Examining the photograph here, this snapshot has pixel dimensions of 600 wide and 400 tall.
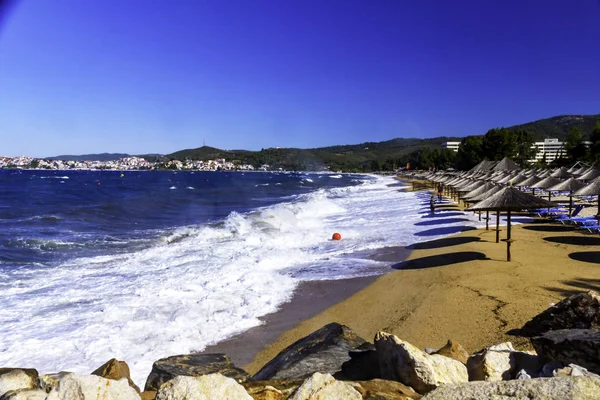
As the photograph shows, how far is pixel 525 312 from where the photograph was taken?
7.52 meters

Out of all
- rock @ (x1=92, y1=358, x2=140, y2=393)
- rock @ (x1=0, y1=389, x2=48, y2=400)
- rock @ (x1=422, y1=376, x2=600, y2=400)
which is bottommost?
rock @ (x1=92, y1=358, x2=140, y2=393)

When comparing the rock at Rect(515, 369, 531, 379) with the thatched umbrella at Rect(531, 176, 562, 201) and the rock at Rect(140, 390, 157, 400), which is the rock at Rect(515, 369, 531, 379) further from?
the thatched umbrella at Rect(531, 176, 562, 201)

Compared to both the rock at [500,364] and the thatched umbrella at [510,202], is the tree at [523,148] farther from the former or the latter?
the rock at [500,364]

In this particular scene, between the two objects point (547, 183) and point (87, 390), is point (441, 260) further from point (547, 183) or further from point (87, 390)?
point (87, 390)

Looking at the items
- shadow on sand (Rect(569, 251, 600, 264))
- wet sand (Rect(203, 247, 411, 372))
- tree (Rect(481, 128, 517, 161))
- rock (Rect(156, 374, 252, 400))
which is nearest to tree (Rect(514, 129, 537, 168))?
tree (Rect(481, 128, 517, 161))

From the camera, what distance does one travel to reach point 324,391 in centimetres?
328

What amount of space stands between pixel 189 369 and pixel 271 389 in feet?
6.24

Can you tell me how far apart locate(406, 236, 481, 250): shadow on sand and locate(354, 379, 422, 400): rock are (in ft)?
36.7

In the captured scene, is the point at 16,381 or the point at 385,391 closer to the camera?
the point at 385,391

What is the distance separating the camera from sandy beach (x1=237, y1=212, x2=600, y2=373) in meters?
7.24

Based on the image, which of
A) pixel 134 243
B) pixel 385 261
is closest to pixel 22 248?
pixel 134 243

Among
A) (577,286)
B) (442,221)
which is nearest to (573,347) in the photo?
(577,286)

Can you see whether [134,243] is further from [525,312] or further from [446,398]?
[446,398]

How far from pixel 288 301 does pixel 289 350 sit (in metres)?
4.29
